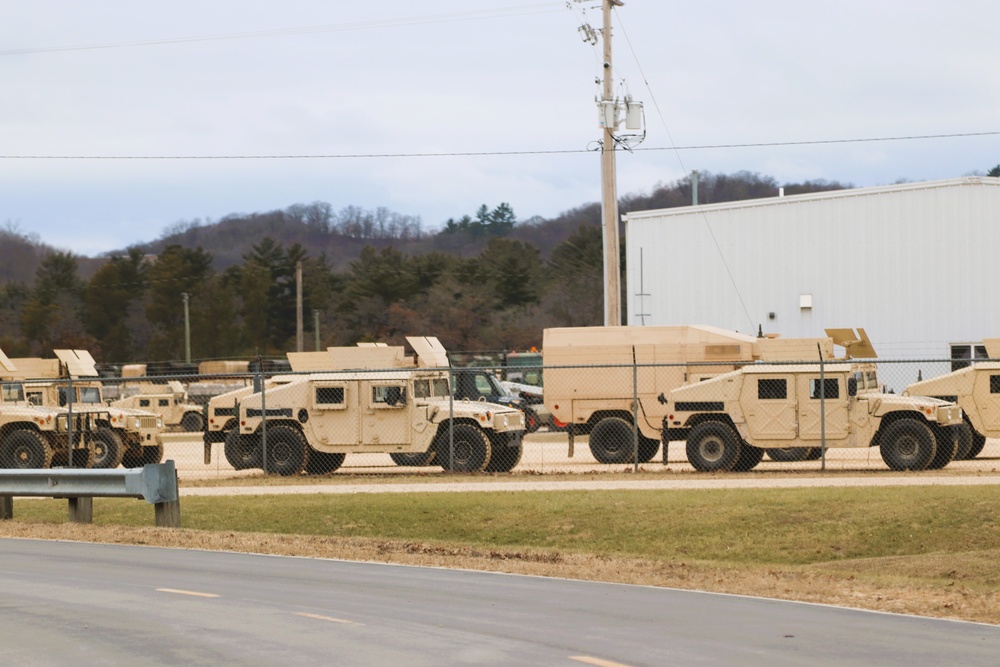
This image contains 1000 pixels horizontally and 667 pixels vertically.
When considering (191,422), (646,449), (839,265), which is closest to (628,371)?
(646,449)

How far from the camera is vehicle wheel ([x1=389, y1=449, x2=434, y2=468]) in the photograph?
2798 cm

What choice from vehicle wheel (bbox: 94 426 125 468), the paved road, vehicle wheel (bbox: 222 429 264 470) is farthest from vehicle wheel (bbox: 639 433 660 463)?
the paved road

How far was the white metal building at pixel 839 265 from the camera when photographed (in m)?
45.8

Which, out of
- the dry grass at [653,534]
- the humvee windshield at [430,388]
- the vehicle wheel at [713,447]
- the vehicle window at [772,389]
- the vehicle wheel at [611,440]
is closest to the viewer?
the dry grass at [653,534]

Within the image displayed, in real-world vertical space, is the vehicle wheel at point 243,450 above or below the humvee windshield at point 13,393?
below

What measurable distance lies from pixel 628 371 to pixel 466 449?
5.17 meters

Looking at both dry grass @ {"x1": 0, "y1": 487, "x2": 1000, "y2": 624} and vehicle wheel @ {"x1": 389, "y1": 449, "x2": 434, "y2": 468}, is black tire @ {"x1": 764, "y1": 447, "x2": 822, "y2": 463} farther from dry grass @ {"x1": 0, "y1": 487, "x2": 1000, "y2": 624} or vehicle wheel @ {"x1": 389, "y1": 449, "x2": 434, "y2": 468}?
dry grass @ {"x1": 0, "y1": 487, "x2": 1000, "y2": 624}

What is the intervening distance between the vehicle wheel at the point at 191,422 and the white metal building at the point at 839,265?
1605 cm

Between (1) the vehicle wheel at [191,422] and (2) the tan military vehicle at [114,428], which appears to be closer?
(2) the tan military vehicle at [114,428]

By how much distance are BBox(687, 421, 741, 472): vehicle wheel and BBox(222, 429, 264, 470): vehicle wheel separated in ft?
26.0

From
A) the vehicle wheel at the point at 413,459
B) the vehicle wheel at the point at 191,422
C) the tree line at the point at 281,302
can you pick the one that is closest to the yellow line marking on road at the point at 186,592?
the vehicle wheel at the point at 413,459

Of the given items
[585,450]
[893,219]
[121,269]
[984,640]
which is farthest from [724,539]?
[121,269]

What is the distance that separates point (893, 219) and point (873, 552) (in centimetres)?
3238

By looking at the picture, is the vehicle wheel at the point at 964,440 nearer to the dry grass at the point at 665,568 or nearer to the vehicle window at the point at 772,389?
the vehicle window at the point at 772,389
